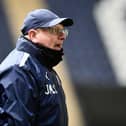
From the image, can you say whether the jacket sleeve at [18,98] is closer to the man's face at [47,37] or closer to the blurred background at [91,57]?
the man's face at [47,37]

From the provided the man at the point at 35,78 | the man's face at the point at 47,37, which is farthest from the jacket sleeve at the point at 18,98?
the man's face at the point at 47,37

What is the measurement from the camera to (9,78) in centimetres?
280

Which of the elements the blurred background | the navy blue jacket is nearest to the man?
the navy blue jacket

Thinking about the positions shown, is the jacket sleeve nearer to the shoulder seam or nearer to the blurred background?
the shoulder seam

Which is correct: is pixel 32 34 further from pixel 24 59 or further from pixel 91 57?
pixel 91 57

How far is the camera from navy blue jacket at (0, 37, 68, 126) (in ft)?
9.09

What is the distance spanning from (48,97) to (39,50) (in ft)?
0.86

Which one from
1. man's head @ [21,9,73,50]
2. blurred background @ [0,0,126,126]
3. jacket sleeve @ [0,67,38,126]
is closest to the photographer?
jacket sleeve @ [0,67,38,126]

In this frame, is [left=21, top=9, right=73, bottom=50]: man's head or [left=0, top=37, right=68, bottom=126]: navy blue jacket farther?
[left=21, top=9, right=73, bottom=50]: man's head

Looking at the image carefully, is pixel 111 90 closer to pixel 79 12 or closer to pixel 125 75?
pixel 125 75

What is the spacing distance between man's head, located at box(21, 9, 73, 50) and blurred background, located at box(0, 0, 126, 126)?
10.7 feet

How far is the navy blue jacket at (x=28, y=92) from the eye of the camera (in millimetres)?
2771

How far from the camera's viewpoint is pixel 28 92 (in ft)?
9.17

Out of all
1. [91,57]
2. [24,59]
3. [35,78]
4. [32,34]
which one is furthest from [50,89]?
[91,57]
